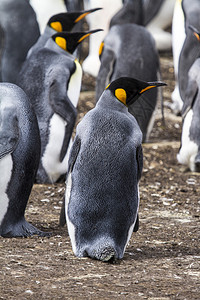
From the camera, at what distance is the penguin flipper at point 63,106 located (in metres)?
5.91

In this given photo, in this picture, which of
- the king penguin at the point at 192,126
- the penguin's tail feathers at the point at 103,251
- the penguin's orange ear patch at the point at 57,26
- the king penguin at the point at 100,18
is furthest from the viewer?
the king penguin at the point at 100,18

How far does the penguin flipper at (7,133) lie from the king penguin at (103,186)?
43 cm

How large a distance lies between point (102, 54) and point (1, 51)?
3.79 ft

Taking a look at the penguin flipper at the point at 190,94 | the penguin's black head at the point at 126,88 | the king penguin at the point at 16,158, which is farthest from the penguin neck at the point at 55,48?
the penguin's black head at the point at 126,88

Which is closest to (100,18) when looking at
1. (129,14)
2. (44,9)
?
(44,9)

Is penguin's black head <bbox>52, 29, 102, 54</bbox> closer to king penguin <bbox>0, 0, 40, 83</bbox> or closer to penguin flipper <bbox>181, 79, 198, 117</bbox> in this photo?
penguin flipper <bbox>181, 79, 198, 117</bbox>

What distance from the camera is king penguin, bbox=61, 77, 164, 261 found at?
364cm

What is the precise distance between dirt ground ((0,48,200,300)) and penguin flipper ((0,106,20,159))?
503 millimetres

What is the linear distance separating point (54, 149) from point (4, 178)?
1885 millimetres

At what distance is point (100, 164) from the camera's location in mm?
3695

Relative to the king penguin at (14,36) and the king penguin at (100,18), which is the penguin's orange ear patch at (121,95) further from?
the king penguin at (100,18)

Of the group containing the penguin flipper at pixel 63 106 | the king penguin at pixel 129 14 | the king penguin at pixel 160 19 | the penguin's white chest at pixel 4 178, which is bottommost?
the king penguin at pixel 160 19

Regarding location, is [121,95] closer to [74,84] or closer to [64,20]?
[74,84]

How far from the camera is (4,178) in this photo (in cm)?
412
